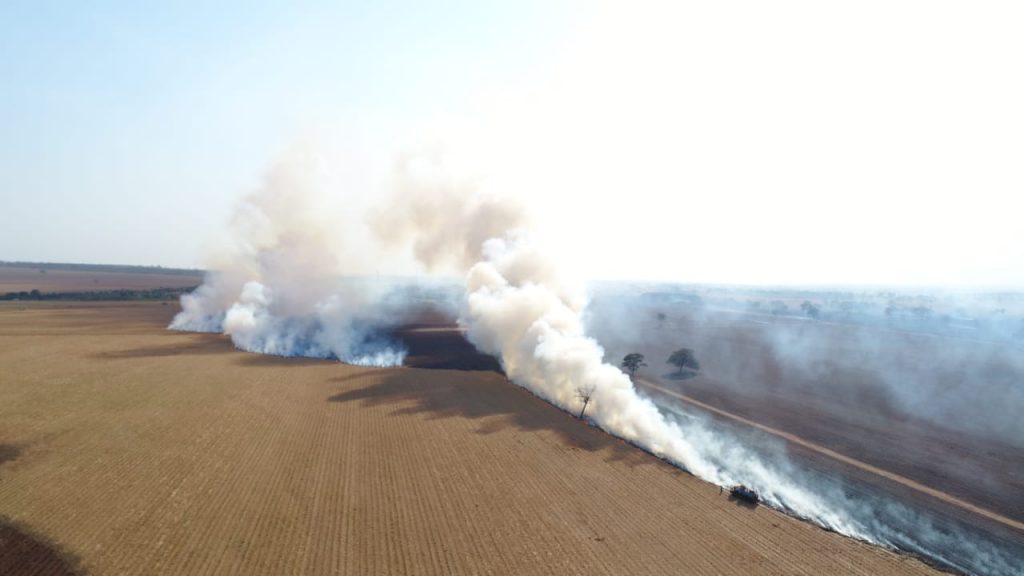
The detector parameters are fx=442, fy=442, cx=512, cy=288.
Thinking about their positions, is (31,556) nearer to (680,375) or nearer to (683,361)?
(680,375)

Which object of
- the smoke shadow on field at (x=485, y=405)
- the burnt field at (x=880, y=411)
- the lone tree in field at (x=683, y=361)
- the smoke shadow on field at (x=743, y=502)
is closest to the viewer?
the smoke shadow on field at (x=743, y=502)

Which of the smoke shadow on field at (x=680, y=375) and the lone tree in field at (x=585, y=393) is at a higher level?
the lone tree in field at (x=585, y=393)

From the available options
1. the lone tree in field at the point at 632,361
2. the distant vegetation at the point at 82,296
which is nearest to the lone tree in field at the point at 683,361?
the lone tree in field at the point at 632,361

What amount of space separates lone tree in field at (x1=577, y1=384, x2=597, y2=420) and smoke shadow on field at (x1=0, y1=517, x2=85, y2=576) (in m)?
29.8

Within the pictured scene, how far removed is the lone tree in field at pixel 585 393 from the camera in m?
36.5

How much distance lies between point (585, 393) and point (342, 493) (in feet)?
68.7

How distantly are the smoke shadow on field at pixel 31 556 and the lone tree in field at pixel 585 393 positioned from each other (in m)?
29.8

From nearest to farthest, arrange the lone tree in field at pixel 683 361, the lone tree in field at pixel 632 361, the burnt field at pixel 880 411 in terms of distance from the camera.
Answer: the burnt field at pixel 880 411, the lone tree in field at pixel 632 361, the lone tree in field at pixel 683 361

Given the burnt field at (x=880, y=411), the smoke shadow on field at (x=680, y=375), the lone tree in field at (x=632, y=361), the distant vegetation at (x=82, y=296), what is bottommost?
the burnt field at (x=880, y=411)

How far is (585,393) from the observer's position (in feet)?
122

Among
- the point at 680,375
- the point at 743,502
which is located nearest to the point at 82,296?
the point at 680,375

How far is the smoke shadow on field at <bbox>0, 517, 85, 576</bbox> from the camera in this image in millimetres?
16094

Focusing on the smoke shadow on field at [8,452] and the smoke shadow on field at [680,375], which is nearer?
the smoke shadow on field at [8,452]

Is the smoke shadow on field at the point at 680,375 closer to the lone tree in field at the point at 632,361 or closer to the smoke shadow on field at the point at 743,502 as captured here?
the lone tree in field at the point at 632,361
